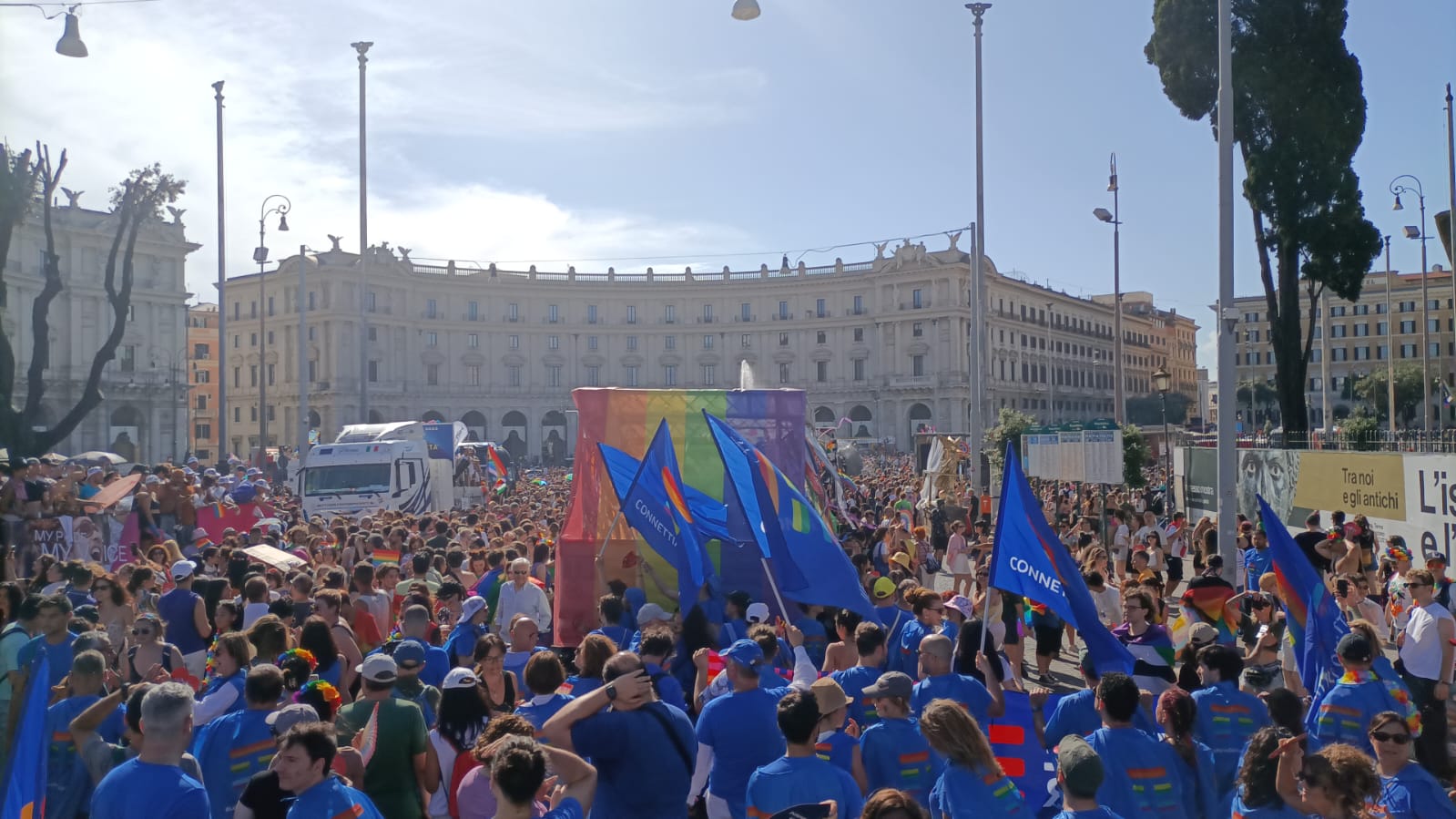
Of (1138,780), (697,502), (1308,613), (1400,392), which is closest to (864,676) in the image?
(1138,780)

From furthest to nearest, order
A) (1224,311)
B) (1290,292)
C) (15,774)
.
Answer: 1. (1290,292)
2. (1224,311)
3. (15,774)

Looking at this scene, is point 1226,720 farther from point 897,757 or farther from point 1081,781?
point 1081,781

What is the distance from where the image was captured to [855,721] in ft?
19.3

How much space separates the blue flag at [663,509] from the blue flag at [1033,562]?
12.3 ft

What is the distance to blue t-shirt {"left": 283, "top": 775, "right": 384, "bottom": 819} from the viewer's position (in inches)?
151

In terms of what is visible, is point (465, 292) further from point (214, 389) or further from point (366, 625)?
point (366, 625)

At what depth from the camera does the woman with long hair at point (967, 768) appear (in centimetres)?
407

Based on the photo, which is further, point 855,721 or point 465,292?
point 465,292

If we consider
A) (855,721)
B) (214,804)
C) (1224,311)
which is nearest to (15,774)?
(214,804)

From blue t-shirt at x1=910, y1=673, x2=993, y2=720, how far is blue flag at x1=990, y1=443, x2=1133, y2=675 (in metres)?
0.73

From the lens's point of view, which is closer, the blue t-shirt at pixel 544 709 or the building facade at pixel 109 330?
the blue t-shirt at pixel 544 709

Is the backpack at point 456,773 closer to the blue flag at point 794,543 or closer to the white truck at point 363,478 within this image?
the blue flag at point 794,543

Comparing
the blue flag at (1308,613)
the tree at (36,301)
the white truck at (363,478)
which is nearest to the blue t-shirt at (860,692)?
the blue flag at (1308,613)

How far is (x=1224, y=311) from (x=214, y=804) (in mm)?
11435
